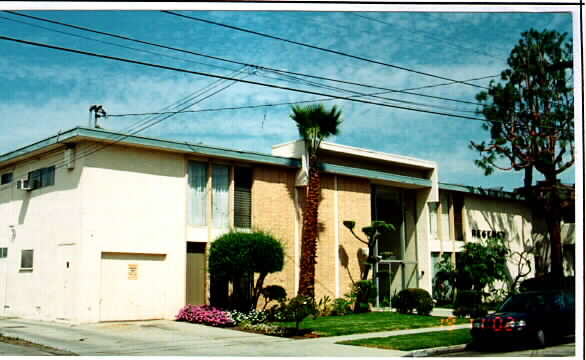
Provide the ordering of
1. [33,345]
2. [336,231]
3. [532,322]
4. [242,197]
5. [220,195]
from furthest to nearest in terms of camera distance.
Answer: [336,231] → [242,197] → [220,195] → [33,345] → [532,322]

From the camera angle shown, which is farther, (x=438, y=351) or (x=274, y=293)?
(x=274, y=293)

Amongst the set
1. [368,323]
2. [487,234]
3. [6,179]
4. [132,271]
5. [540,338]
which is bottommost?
[368,323]

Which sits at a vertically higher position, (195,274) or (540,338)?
(195,274)

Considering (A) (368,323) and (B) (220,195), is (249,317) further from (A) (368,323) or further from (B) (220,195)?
(B) (220,195)

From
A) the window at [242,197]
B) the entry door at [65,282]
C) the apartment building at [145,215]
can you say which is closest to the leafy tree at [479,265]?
the apartment building at [145,215]

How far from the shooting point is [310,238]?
2362cm

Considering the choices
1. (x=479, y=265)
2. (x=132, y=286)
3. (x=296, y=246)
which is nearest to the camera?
(x=132, y=286)

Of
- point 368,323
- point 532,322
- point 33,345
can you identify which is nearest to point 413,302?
point 368,323

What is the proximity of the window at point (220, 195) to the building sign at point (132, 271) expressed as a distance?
335 cm

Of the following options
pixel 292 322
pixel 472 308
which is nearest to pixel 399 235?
pixel 472 308

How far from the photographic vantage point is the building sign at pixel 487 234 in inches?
1292

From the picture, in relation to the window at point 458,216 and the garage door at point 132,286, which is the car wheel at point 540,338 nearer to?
the garage door at point 132,286

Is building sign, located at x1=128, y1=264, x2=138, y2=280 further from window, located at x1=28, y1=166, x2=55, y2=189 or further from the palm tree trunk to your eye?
the palm tree trunk

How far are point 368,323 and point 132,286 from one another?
25.9 feet
